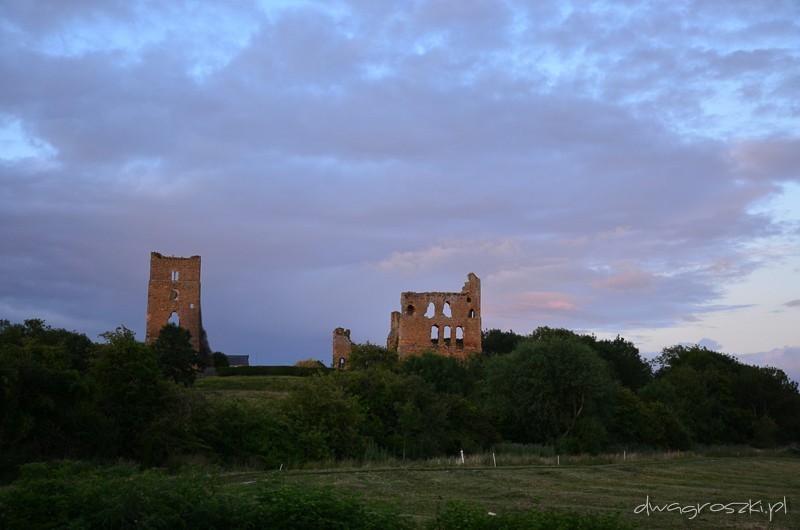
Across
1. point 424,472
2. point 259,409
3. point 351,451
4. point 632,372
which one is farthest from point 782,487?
point 632,372

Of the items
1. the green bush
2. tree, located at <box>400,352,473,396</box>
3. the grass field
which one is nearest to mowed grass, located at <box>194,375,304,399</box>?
the green bush

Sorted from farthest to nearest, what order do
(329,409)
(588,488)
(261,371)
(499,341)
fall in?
(499,341), (261,371), (329,409), (588,488)

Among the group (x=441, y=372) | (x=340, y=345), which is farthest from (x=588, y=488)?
(x=340, y=345)

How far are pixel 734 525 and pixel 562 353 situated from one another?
24747 millimetres

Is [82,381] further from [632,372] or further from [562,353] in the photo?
[632,372]

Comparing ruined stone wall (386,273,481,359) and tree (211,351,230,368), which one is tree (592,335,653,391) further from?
tree (211,351,230,368)

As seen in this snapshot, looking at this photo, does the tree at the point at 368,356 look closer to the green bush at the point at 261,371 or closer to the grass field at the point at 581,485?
the green bush at the point at 261,371

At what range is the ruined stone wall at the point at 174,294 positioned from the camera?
2327 inches

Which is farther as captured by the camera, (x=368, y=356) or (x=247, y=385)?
(x=368, y=356)

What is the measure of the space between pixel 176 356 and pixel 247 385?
4280 millimetres

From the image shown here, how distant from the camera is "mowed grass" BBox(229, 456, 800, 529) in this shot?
14078 millimetres

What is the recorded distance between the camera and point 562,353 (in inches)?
1486

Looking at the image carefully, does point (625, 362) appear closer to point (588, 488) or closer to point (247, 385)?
point (247, 385)

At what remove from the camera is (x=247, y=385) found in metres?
43.7
